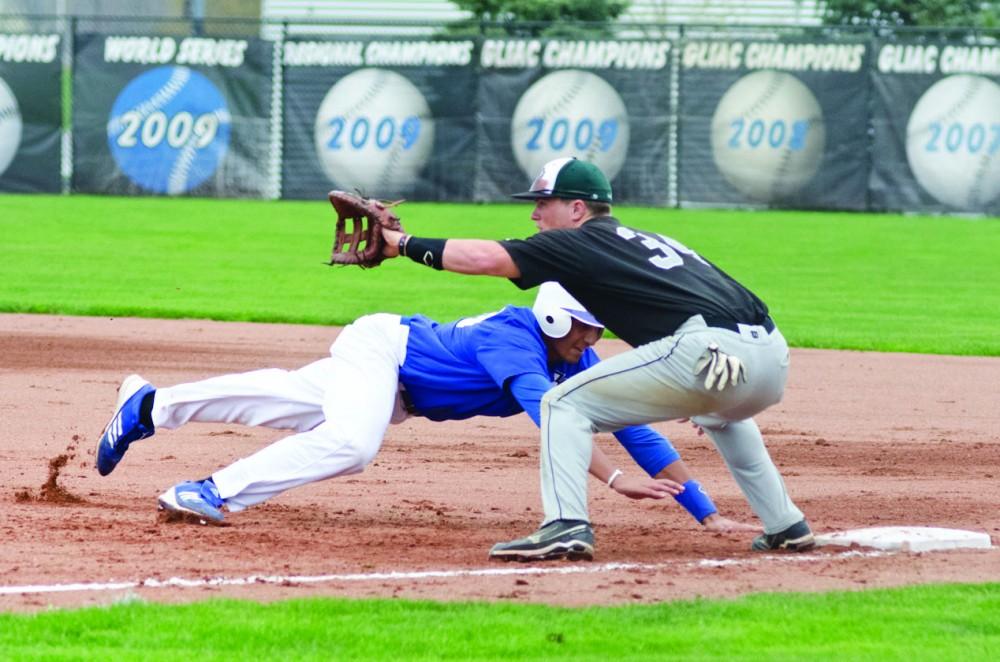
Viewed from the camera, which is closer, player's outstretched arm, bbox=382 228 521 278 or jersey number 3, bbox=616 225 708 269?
player's outstretched arm, bbox=382 228 521 278

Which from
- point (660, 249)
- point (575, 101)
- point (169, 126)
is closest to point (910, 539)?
point (660, 249)

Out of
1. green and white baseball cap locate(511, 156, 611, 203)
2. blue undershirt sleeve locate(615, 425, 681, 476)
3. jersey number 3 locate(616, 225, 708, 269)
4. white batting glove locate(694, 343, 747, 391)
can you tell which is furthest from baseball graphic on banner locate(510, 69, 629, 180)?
white batting glove locate(694, 343, 747, 391)

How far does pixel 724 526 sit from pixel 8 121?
64.4ft

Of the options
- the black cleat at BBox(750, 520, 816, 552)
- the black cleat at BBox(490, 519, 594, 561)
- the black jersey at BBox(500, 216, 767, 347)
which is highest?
the black jersey at BBox(500, 216, 767, 347)

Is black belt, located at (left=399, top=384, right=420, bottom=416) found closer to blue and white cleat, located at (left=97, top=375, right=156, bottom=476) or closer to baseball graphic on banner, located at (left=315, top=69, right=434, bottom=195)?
blue and white cleat, located at (left=97, top=375, right=156, bottom=476)

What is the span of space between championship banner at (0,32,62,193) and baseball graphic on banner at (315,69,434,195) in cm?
401

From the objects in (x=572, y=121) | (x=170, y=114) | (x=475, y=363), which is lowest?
(x=170, y=114)

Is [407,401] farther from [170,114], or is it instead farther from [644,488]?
[170,114]

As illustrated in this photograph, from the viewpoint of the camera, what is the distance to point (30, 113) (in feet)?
77.0

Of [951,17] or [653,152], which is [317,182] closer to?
[653,152]

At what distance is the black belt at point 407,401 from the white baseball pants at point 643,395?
2.69 feet

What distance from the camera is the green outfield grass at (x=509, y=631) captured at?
161 inches

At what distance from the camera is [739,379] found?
5.14m

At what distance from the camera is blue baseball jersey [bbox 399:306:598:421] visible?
18.6ft
